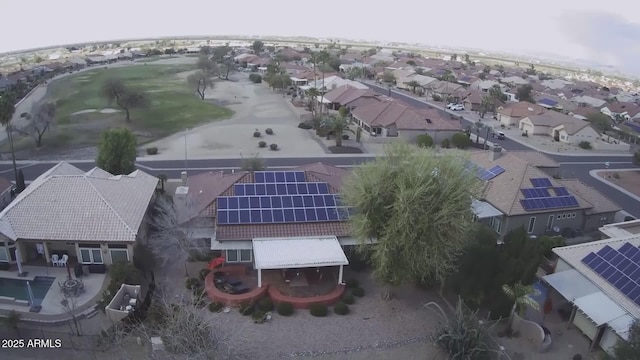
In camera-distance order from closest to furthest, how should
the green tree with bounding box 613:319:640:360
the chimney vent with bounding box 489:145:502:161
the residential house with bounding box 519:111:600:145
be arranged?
the green tree with bounding box 613:319:640:360 < the chimney vent with bounding box 489:145:502:161 < the residential house with bounding box 519:111:600:145

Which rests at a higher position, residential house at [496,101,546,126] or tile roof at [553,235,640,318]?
tile roof at [553,235,640,318]

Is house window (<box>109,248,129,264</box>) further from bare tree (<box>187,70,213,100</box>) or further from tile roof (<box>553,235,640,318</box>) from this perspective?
bare tree (<box>187,70,213,100</box>)

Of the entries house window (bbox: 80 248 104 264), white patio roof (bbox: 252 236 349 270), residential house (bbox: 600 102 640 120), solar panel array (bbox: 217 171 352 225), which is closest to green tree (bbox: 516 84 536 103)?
residential house (bbox: 600 102 640 120)

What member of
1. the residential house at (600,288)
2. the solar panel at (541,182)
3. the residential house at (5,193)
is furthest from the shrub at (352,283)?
the residential house at (5,193)

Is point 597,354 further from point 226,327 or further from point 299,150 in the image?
point 299,150

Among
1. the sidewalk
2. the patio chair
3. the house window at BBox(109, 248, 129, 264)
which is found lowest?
the sidewalk

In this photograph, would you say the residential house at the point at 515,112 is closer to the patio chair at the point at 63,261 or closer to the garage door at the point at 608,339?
the garage door at the point at 608,339

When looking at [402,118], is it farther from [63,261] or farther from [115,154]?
[63,261]
